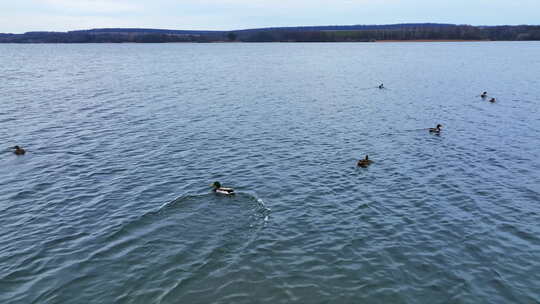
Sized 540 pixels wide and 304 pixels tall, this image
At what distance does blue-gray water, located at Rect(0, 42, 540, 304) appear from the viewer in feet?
57.7

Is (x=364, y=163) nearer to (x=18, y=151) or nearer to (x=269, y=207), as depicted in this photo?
(x=269, y=207)

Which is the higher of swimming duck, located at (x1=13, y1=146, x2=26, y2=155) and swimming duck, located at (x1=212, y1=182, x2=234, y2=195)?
swimming duck, located at (x1=13, y1=146, x2=26, y2=155)

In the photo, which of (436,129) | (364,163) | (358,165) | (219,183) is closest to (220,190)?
(219,183)

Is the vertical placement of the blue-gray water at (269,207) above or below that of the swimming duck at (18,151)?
below

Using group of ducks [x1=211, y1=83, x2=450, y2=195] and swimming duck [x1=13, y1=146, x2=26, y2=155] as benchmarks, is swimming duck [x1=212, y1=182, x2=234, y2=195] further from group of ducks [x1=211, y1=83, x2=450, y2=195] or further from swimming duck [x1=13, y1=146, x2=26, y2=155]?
swimming duck [x1=13, y1=146, x2=26, y2=155]

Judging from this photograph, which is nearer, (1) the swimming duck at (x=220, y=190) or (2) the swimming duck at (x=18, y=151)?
(1) the swimming duck at (x=220, y=190)

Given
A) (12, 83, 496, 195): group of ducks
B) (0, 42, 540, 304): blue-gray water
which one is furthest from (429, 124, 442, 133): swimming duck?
(0, 42, 540, 304): blue-gray water

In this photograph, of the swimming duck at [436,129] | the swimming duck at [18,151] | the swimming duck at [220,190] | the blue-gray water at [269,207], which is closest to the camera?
the blue-gray water at [269,207]

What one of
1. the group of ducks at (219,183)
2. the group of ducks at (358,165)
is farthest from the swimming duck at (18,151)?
the group of ducks at (358,165)

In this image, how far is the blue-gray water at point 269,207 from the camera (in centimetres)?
1758

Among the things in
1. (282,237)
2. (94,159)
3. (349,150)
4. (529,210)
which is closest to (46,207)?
(94,159)

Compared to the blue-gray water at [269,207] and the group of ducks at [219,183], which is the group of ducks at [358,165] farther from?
the blue-gray water at [269,207]

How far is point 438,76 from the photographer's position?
93.6m

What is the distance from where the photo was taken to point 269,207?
82.6 ft
